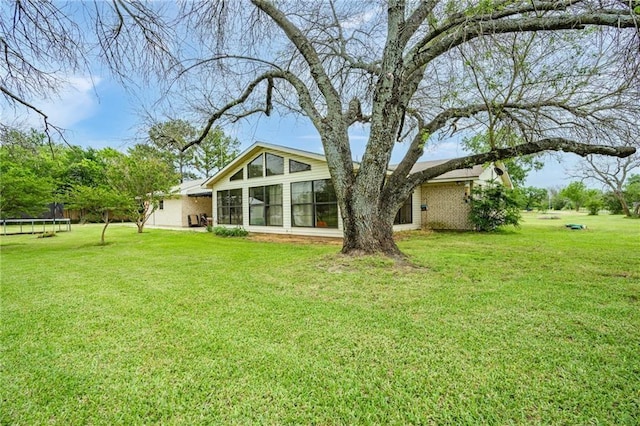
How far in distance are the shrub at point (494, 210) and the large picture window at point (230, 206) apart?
1066 centimetres

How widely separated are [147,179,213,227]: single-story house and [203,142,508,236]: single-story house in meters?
3.12

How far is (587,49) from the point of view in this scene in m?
5.41

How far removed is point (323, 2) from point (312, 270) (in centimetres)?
606

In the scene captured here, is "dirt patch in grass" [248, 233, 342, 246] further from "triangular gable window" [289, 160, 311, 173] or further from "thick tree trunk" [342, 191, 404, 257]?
"thick tree trunk" [342, 191, 404, 257]

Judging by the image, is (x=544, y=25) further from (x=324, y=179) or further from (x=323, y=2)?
(x=324, y=179)

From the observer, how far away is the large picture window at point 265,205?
1330 cm

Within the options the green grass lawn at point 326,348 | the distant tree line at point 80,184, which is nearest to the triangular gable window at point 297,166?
the distant tree line at point 80,184

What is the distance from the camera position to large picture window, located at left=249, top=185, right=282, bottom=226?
13305 mm

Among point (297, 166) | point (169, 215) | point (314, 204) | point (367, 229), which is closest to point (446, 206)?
point (314, 204)

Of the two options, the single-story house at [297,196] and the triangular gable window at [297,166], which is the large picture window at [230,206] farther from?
the triangular gable window at [297,166]

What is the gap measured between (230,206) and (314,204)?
18.7ft

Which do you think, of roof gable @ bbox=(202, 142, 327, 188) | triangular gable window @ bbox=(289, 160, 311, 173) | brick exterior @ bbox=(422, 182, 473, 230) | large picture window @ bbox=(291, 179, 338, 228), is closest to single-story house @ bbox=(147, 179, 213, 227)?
roof gable @ bbox=(202, 142, 327, 188)

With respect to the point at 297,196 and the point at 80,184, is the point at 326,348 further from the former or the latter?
the point at 80,184

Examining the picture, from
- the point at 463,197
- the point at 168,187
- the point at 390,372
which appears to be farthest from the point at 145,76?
the point at 463,197
